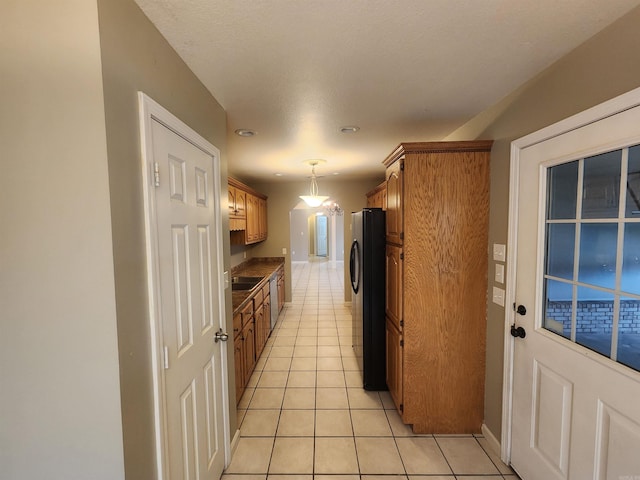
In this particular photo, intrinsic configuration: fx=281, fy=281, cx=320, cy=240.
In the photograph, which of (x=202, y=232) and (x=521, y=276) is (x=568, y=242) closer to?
(x=521, y=276)

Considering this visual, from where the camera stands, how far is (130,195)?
0.98 m

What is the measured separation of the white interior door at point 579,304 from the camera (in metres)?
1.16

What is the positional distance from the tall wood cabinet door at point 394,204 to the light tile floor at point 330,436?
1.49 metres

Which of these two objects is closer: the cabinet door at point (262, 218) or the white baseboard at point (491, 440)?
the white baseboard at point (491, 440)

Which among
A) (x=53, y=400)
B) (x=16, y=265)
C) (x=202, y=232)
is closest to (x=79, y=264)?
(x=16, y=265)

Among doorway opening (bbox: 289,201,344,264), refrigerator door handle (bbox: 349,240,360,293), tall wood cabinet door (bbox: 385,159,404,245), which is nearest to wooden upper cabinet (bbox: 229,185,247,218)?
refrigerator door handle (bbox: 349,240,360,293)

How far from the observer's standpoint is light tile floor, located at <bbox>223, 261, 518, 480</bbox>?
184cm

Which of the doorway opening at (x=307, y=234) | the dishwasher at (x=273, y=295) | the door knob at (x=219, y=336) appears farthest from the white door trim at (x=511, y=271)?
the doorway opening at (x=307, y=234)

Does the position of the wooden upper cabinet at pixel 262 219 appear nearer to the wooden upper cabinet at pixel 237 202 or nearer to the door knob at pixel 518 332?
the wooden upper cabinet at pixel 237 202

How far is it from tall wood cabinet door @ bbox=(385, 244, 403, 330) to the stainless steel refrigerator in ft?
0.30

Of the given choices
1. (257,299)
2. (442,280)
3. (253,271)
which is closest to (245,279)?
(253,271)

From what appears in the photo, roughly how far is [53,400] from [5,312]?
0.32m

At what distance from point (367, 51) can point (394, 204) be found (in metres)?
1.17

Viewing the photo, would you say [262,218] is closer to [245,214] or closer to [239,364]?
[245,214]
